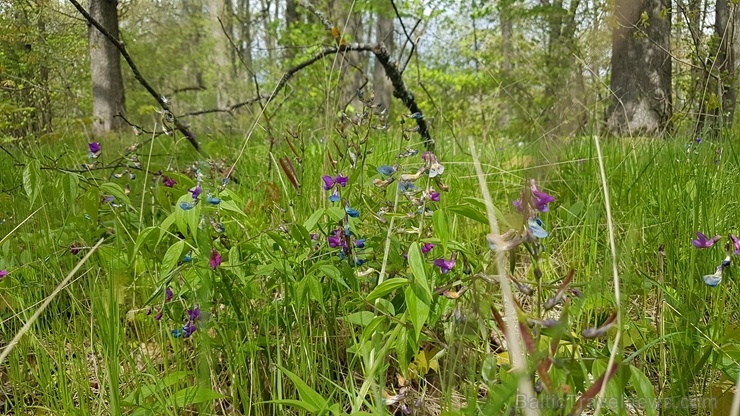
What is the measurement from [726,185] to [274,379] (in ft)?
5.12

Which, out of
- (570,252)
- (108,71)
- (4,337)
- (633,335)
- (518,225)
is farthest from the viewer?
(108,71)

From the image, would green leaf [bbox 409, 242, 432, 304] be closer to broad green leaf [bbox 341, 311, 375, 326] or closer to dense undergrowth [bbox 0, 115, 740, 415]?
dense undergrowth [bbox 0, 115, 740, 415]

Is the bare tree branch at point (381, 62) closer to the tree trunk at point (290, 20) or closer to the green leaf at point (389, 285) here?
the green leaf at point (389, 285)

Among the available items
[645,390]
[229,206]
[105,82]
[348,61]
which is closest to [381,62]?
[348,61]

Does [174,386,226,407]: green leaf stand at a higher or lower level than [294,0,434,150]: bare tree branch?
lower

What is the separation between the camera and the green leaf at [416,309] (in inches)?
30.2

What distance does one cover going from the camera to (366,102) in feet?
4.38

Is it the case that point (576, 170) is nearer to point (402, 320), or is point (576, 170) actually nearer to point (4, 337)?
point (402, 320)

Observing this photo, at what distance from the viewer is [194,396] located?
774 mm

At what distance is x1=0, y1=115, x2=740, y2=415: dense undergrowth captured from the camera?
29.2 inches

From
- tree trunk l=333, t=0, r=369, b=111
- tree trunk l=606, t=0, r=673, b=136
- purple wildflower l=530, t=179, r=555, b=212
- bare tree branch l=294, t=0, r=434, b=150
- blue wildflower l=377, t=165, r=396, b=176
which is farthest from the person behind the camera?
tree trunk l=606, t=0, r=673, b=136

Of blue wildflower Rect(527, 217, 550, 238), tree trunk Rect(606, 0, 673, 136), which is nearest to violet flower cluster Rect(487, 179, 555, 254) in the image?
blue wildflower Rect(527, 217, 550, 238)

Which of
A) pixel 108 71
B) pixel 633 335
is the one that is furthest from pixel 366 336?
pixel 108 71

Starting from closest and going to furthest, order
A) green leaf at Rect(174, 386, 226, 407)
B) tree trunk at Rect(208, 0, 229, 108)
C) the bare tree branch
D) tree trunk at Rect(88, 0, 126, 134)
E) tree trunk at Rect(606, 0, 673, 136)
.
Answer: green leaf at Rect(174, 386, 226, 407) → the bare tree branch → tree trunk at Rect(606, 0, 673, 136) → tree trunk at Rect(88, 0, 126, 134) → tree trunk at Rect(208, 0, 229, 108)
